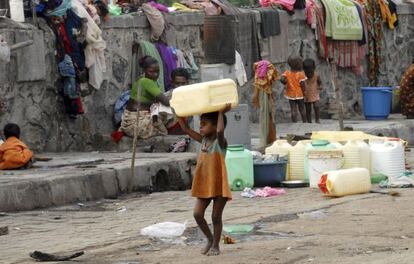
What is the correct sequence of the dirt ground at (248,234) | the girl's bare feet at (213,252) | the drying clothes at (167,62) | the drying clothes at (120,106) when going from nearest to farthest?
the dirt ground at (248,234) → the girl's bare feet at (213,252) → the drying clothes at (120,106) → the drying clothes at (167,62)

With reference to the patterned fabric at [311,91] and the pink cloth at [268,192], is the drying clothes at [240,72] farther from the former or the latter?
the pink cloth at [268,192]

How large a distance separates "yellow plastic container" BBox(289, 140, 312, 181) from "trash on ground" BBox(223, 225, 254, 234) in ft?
13.6

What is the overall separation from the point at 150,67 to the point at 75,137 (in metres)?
1.41

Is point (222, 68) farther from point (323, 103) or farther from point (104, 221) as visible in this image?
point (323, 103)

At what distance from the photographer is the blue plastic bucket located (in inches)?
959

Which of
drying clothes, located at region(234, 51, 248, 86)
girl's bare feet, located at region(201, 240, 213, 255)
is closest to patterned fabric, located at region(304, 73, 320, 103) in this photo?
drying clothes, located at region(234, 51, 248, 86)

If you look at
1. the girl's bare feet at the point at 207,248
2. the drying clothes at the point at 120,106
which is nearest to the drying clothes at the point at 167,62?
the drying clothes at the point at 120,106

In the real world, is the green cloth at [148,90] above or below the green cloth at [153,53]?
below

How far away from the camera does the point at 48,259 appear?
9352 mm

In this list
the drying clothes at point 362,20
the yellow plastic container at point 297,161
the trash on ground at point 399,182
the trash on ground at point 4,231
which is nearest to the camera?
the trash on ground at point 4,231

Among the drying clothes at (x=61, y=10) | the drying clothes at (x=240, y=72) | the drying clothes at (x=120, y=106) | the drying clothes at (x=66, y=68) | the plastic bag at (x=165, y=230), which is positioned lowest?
the plastic bag at (x=165, y=230)

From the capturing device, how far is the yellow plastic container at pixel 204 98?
950 centimetres

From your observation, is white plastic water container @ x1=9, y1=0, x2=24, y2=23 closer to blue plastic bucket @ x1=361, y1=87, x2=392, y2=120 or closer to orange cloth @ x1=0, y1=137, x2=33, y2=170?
orange cloth @ x1=0, y1=137, x2=33, y2=170

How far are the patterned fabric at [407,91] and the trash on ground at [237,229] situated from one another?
13841 millimetres
